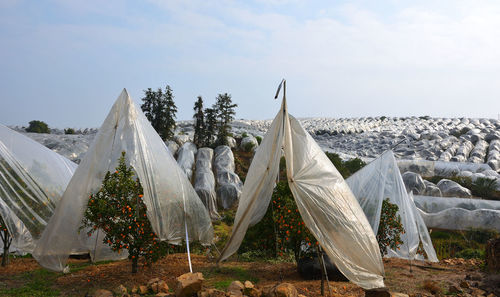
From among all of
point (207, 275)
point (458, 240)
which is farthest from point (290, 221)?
point (458, 240)

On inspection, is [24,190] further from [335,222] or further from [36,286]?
[335,222]

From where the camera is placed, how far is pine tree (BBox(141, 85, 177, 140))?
28.1m

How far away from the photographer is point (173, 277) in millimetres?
8727

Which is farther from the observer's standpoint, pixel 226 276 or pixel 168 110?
pixel 168 110

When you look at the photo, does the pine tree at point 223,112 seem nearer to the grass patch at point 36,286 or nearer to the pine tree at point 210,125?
the pine tree at point 210,125

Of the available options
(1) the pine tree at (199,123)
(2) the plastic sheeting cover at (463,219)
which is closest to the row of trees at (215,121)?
(1) the pine tree at (199,123)

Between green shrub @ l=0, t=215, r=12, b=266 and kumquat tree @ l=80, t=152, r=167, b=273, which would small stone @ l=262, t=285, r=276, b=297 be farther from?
green shrub @ l=0, t=215, r=12, b=266

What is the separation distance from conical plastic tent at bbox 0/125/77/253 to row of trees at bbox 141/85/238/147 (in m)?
18.1

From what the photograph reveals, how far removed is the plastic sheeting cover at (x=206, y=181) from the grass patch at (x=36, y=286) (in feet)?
40.2

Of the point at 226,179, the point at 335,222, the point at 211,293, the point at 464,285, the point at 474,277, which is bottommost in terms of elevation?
the point at 474,277

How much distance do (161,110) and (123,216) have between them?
20.8 meters

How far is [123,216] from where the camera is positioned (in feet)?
26.7

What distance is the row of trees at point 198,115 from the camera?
28156 mm

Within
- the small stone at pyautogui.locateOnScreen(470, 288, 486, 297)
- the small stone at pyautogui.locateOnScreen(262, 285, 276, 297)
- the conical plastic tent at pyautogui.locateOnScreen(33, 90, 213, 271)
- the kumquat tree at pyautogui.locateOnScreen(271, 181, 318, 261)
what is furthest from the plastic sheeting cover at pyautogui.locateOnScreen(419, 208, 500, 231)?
the small stone at pyautogui.locateOnScreen(262, 285, 276, 297)
